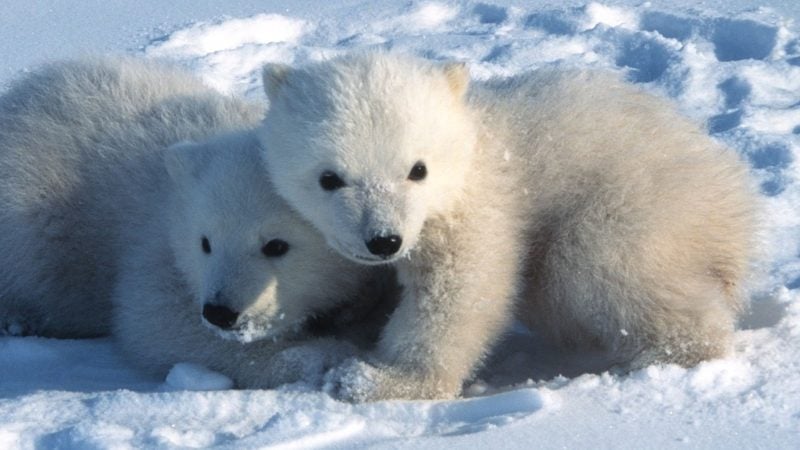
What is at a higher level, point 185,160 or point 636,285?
point 185,160

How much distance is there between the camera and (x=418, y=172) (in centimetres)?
401

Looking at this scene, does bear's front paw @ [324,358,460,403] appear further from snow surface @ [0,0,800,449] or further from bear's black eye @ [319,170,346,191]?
bear's black eye @ [319,170,346,191]

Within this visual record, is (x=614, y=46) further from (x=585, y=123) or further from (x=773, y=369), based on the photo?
(x=773, y=369)

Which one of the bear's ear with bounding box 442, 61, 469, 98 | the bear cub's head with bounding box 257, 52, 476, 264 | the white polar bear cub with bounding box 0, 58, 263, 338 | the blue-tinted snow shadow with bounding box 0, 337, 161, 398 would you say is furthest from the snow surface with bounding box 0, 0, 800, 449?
the bear's ear with bounding box 442, 61, 469, 98

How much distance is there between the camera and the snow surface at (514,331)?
359 cm

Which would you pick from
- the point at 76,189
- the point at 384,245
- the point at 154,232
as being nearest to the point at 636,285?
the point at 384,245

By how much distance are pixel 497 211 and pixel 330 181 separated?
63 centimetres

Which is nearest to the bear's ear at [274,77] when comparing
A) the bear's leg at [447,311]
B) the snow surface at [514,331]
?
the bear's leg at [447,311]

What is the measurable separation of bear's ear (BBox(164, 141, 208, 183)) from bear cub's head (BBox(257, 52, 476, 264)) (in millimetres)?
371

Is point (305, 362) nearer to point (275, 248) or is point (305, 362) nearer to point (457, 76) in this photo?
point (275, 248)

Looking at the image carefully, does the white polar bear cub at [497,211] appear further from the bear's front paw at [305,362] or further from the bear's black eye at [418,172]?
the bear's front paw at [305,362]

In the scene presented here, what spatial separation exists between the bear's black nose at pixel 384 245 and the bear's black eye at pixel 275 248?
0.62m

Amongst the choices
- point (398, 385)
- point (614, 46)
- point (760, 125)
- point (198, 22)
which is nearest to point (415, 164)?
point (398, 385)

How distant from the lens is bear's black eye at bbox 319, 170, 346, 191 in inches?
155
